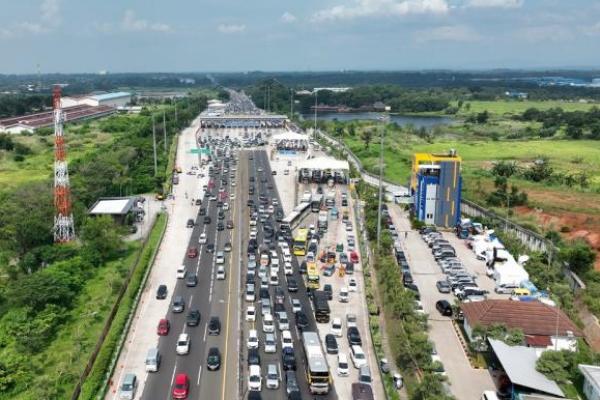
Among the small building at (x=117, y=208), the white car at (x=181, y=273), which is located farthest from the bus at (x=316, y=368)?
the small building at (x=117, y=208)

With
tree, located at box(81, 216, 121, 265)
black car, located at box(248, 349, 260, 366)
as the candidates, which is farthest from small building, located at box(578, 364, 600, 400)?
tree, located at box(81, 216, 121, 265)

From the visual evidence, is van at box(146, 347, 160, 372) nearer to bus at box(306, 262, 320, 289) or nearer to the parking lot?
bus at box(306, 262, 320, 289)

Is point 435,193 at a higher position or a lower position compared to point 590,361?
higher

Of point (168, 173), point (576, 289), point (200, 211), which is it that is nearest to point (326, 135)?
point (168, 173)

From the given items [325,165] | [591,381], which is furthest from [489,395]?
[325,165]

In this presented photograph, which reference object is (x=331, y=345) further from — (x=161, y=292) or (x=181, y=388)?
(x=161, y=292)

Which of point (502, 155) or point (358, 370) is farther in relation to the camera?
point (502, 155)

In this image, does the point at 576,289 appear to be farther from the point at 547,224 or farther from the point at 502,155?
the point at 502,155
